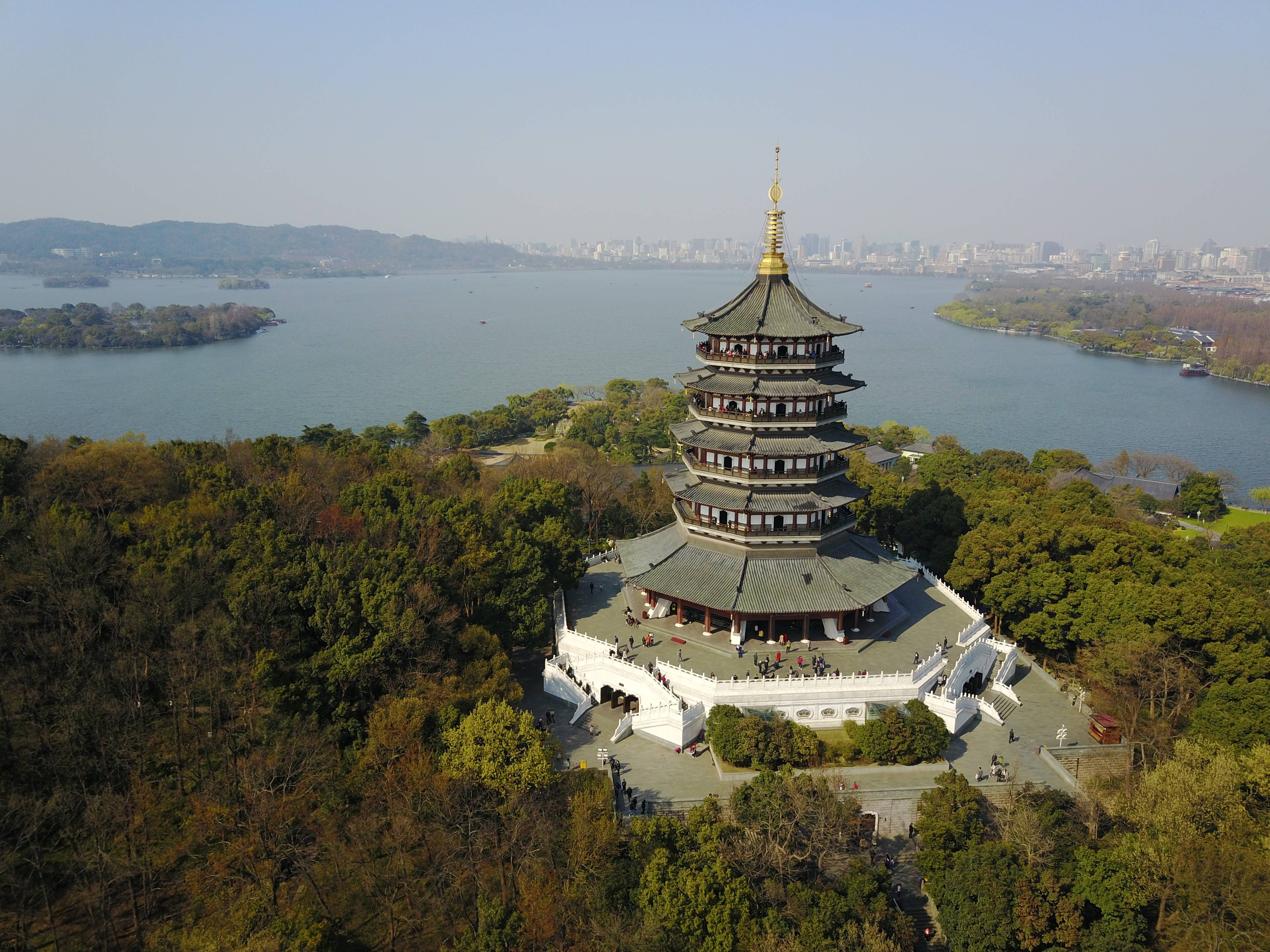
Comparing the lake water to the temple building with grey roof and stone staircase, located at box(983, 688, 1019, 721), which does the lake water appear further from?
the temple building with grey roof

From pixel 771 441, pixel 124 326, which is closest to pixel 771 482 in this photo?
pixel 771 441

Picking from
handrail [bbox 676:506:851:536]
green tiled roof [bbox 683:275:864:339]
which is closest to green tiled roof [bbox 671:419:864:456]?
handrail [bbox 676:506:851:536]

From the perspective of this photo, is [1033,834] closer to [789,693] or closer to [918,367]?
[789,693]

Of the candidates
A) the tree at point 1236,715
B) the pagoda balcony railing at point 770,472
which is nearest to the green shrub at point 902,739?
the tree at point 1236,715

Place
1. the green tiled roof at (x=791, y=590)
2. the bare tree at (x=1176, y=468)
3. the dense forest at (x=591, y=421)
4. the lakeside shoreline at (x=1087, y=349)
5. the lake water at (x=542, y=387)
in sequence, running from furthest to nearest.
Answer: the lakeside shoreline at (x=1087, y=349) → the lake water at (x=542, y=387) → the dense forest at (x=591, y=421) → the bare tree at (x=1176, y=468) → the green tiled roof at (x=791, y=590)

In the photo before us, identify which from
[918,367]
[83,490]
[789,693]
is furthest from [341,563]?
[918,367]

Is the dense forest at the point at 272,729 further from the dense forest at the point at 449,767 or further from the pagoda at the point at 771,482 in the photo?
the pagoda at the point at 771,482
